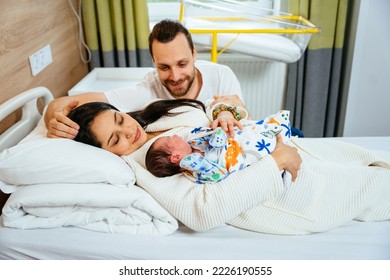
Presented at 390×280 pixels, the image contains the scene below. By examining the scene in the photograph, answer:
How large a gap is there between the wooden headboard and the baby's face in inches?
26.4

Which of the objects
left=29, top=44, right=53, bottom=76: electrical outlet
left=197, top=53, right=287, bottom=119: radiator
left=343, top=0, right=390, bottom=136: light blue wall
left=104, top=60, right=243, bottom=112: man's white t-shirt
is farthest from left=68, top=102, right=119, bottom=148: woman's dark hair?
left=343, top=0, right=390, bottom=136: light blue wall

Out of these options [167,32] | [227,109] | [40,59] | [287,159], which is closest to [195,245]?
[287,159]

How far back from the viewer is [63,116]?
4.00 ft

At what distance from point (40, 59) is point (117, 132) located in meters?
0.78

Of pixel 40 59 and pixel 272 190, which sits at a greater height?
pixel 40 59

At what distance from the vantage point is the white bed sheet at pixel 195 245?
3.35ft

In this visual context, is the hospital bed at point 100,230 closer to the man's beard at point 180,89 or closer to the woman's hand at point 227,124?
the woman's hand at point 227,124

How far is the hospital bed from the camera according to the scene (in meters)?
1.03

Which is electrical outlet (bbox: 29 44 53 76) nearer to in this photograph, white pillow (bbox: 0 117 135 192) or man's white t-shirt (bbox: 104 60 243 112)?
man's white t-shirt (bbox: 104 60 243 112)

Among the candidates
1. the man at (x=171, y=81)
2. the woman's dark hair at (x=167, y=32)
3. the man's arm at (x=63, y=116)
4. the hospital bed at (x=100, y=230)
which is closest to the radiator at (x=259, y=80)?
the man at (x=171, y=81)

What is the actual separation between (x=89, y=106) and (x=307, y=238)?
86 cm

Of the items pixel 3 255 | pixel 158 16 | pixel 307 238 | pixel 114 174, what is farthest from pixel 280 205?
pixel 158 16

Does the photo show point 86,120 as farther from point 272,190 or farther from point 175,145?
point 272,190

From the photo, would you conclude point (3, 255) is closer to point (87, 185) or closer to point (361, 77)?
point (87, 185)
